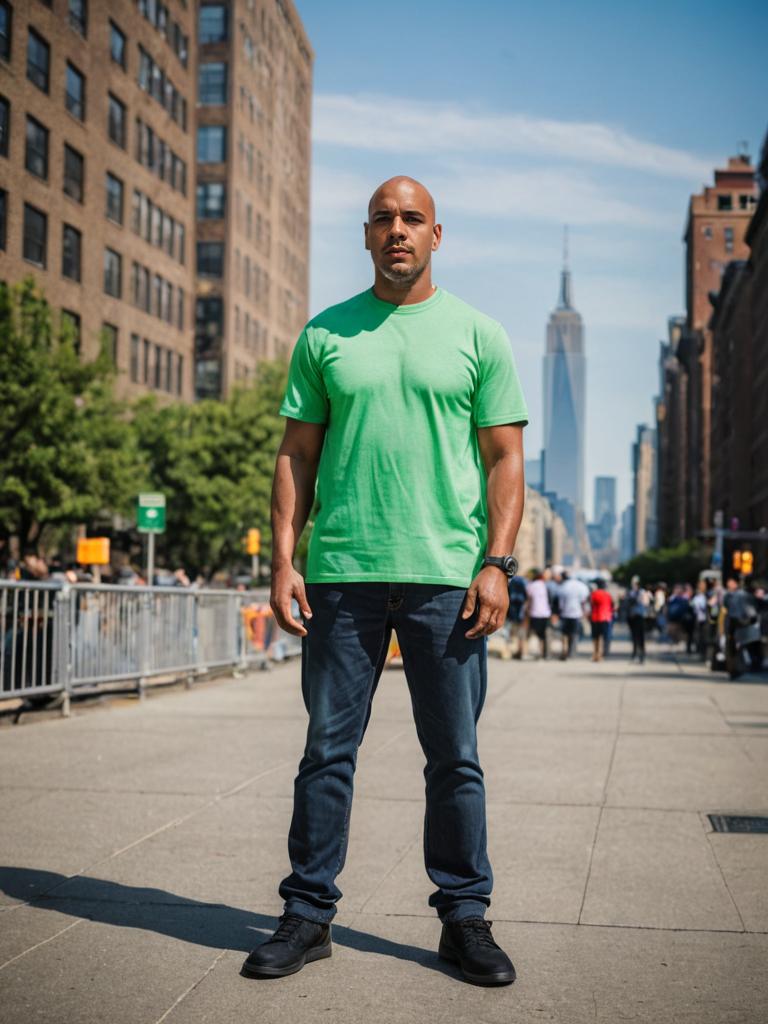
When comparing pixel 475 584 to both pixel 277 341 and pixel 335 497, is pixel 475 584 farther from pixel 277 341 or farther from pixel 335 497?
pixel 277 341

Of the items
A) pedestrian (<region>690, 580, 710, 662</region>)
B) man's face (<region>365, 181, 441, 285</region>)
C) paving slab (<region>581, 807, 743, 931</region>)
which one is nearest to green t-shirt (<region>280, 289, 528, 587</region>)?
man's face (<region>365, 181, 441, 285</region>)

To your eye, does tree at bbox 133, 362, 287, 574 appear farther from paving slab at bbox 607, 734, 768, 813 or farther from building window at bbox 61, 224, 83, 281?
paving slab at bbox 607, 734, 768, 813

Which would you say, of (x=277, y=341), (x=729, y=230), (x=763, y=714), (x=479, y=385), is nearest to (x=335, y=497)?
(x=479, y=385)

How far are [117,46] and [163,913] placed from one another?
45618 mm

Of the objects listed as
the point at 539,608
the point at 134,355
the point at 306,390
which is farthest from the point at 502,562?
the point at 134,355

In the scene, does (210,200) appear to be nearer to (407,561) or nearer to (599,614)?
(599,614)

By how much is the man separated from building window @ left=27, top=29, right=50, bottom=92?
1459 inches

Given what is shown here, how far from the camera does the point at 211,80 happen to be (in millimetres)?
65250

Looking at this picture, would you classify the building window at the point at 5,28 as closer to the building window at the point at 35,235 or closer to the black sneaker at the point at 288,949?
the building window at the point at 35,235

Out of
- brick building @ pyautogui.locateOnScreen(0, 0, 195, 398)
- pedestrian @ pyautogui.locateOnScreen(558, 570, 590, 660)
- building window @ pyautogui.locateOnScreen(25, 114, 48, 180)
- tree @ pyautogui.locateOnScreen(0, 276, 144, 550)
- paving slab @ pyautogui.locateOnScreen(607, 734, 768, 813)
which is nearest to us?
paving slab @ pyautogui.locateOnScreen(607, 734, 768, 813)

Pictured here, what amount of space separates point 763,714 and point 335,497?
1075cm

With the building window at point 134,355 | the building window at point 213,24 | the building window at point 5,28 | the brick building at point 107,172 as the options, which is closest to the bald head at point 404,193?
the brick building at point 107,172

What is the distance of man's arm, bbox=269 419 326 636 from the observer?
3.84 m

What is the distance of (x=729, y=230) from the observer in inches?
5886
